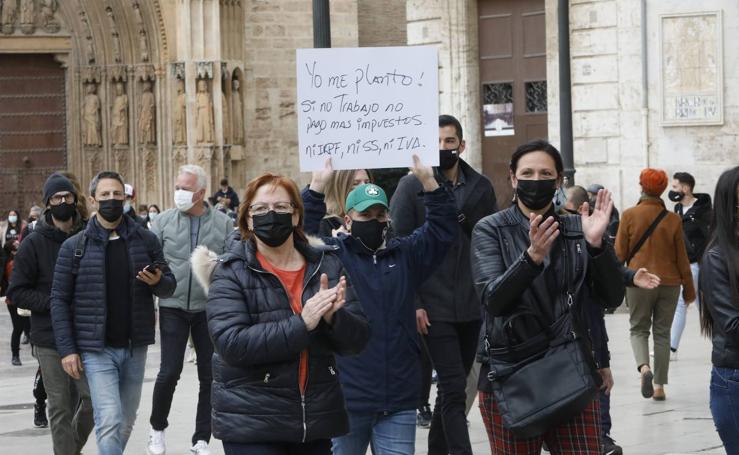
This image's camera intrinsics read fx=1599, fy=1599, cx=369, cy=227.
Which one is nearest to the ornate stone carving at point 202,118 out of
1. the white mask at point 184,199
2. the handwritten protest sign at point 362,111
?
the white mask at point 184,199

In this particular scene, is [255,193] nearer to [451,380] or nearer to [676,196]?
[451,380]

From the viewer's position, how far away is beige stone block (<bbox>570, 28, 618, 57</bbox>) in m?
20.8

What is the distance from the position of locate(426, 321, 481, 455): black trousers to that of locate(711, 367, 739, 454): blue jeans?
95.7 inches

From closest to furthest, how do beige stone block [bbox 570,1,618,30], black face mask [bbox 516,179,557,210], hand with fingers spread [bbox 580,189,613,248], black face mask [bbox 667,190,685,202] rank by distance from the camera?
hand with fingers spread [bbox 580,189,613,248], black face mask [bbox 516,179,557,210], black face mask [bbox 667,190,685,202], beige stone block [bbox 570,1,618,30]

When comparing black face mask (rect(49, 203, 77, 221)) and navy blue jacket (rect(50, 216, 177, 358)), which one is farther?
black face mask (rect(49, 203, 77, 221))

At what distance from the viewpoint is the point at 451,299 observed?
8742mm

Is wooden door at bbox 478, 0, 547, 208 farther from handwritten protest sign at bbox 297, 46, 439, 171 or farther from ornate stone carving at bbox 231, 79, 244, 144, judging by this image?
handwritten protest sign at bbox 297, 46, 439, 171

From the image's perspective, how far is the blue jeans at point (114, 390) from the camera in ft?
27.3

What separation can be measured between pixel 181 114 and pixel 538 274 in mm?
24930

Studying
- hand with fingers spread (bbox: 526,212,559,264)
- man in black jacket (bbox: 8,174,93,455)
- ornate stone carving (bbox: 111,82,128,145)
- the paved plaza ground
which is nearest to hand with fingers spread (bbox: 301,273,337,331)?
hand with fingers spread (bbox: 526,212,559,264)

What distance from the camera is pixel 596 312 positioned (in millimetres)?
8344

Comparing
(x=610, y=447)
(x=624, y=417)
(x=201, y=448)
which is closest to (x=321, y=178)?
(x=610, y=447)

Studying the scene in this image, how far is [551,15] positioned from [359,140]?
1437 centimetres

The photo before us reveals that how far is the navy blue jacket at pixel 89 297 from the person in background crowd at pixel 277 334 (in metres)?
2.66
